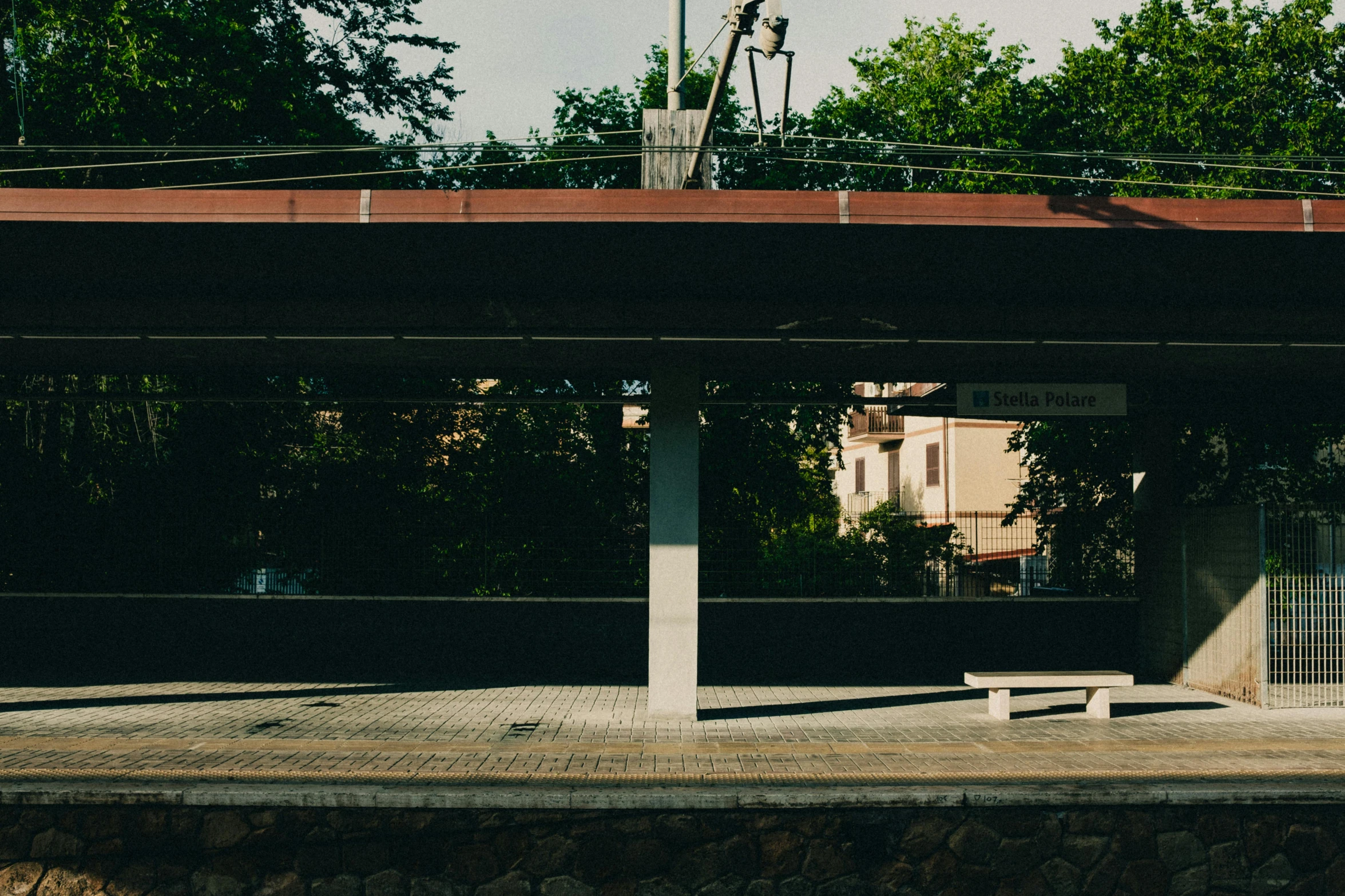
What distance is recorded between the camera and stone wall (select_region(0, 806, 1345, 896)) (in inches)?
241

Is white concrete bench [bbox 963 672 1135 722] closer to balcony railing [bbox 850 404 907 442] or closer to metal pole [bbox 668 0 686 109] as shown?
metal pole [bbox 668 0 686 109]

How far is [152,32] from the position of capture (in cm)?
1571

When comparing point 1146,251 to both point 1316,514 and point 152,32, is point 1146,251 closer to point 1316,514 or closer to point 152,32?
point 1316,514

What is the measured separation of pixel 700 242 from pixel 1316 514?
6.87 metres

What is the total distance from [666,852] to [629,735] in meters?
2.20

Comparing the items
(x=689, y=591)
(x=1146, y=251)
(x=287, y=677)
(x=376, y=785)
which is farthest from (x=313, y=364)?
(x=1146, y=251)

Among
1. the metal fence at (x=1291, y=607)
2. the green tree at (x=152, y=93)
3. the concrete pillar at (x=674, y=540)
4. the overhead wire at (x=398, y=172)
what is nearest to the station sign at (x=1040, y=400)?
the metal fence at (x=1291, y=607)

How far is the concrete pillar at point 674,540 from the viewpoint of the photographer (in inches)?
365

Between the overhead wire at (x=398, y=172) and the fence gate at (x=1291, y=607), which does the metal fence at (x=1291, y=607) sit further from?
the overhead wire at (x=398, y=172)

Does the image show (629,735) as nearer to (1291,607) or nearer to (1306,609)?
(1291,607)

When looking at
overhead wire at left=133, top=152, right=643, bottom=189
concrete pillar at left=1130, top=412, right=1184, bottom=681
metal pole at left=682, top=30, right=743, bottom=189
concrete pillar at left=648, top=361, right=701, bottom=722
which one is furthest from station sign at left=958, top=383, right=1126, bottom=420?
overhead wire at left=133, top=152, right=643, bottom=189

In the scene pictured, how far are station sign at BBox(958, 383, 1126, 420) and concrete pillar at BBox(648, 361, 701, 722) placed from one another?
8.82ft

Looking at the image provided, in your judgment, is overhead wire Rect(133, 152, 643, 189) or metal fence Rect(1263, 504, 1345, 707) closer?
overhead wire Rect(133, 152, 643, 189)

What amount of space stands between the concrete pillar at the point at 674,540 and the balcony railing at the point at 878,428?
25.1 metres
